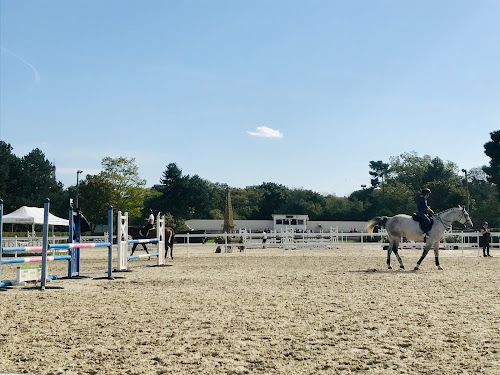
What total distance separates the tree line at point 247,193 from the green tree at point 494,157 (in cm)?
10

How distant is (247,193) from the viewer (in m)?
95.1

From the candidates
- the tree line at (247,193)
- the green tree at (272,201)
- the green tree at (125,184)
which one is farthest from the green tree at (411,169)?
the green tree at (125,184)

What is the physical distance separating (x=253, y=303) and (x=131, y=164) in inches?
2323

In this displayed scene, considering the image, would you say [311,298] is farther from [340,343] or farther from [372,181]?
[372,181]

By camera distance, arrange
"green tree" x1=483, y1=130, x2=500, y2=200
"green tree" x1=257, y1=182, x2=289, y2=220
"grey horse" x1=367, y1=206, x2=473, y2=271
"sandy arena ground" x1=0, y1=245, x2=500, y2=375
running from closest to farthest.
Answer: "sandy arena ground" x1=0, y1=245, x2=500, y2=375 → "grey horse" x1=367, y1=206, x2=473, y2=271 → "green tree" x1=483, y1=130, x2=500, y2=200 → "green tree" x1=257, y1=182, x2=289, y2=220

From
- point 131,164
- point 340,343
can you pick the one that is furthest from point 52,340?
point 131,164

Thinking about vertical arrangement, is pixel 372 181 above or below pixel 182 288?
above

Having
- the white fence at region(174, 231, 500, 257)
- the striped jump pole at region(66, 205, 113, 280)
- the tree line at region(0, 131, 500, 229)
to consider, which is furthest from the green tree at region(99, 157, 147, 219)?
the striped jump pole at region(66, 205, 113, 280)

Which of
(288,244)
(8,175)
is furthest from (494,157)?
(8,175)

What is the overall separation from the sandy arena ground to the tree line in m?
39.3

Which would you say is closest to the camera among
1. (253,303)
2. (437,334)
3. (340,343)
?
(340,343)

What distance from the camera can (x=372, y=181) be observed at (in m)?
106

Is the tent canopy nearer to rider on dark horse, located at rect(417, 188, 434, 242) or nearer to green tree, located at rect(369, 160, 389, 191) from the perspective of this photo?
rider on dark horse, located at rect(417, 188, 434, 242)

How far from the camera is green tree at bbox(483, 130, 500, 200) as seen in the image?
5400 cm
